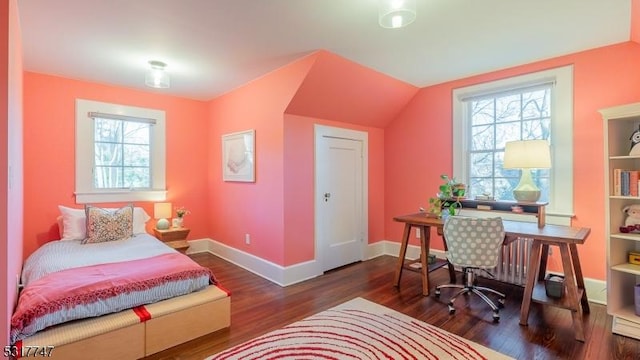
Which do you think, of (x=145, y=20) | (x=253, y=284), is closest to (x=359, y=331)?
(x=253, y=284)

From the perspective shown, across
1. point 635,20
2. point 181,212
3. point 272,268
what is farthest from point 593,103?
point 181,212

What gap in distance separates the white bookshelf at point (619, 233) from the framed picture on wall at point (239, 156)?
11.4ft

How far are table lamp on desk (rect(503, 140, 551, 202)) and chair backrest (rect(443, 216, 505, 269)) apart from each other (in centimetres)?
70

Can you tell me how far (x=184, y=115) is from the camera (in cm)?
470

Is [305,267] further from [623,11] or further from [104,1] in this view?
[623,11]

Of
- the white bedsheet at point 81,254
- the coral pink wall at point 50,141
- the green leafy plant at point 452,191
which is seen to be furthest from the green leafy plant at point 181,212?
the green leafy plant at point 452,191

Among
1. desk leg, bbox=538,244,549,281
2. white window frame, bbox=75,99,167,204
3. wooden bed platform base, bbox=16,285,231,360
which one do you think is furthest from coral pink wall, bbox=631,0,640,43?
white window frame, bbox=75,99,167,204

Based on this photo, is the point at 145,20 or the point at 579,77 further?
the point at 579,77

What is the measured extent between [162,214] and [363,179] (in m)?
2.92

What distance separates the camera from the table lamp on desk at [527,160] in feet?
9.25

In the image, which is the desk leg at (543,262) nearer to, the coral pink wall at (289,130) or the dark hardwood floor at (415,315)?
the dark hardwood floor at (415,315)

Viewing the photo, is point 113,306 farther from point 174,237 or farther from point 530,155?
point 530,155

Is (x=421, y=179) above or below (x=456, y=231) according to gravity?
above

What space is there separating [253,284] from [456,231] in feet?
7.40
